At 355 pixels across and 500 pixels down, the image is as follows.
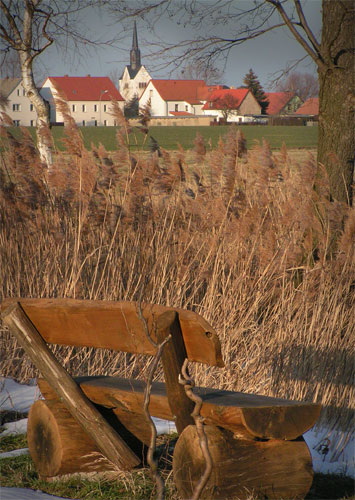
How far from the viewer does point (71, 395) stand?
266 cm

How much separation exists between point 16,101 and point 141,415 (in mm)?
40339

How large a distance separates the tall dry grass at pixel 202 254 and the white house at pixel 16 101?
98 cm

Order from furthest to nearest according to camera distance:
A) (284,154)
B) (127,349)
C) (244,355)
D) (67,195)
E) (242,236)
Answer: (284,154) → (67,195) → (242,236) → (244,355) → (127,349)

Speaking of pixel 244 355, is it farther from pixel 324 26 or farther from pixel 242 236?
pixel 324 26

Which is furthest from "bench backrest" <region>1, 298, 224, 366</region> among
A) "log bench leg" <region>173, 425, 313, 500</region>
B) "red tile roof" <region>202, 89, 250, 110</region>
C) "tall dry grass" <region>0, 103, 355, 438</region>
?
"red tile roof" <region>202, 89, 250, 110</region>

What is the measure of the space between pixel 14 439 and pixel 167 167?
2.30m

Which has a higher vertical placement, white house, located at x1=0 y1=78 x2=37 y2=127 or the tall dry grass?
white house, located at x1=0 y1=78 x2=37 y2=127

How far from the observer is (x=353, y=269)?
3990 mm

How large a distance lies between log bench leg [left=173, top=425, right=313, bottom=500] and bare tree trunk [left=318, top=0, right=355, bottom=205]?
8.93 feet

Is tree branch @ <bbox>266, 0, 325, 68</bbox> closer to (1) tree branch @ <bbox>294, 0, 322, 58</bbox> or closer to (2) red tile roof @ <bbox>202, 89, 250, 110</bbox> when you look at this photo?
(1) tree branch @ <bbox>294, 0, 322, 58</bbox>

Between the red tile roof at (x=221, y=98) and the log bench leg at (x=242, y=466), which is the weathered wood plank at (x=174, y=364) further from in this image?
the red tile roof at (x=221, y=98)

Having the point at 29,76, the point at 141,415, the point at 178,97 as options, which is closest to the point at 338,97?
the point at 141,415

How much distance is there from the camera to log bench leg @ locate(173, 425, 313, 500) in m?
2.30

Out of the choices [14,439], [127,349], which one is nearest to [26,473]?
[14,439]
